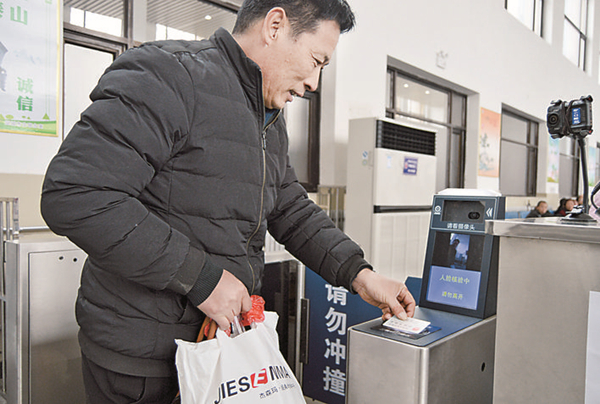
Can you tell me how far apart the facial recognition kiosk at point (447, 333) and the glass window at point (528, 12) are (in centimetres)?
769

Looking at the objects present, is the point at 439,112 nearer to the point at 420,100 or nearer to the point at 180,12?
the point at 420,100

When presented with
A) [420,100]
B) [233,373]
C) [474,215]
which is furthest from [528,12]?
[233,373]

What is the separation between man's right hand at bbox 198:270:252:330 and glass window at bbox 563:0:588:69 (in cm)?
1139

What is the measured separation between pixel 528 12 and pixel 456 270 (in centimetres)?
899

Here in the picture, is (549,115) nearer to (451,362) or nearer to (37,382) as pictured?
(451,362)

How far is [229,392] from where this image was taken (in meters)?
0.83

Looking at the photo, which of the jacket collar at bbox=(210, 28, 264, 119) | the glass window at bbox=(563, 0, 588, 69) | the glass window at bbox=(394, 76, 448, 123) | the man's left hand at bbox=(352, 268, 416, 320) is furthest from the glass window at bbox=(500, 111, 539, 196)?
the jacket collar at bbox=(210, 28, 264, 119)

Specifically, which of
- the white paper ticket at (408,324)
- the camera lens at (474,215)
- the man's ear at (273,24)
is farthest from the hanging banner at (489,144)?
the man's ear at (273,24)

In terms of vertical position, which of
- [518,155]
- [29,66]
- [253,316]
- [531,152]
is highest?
[531,152]

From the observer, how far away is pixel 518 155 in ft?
28.9

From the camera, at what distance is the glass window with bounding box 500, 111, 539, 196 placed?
27.1ft

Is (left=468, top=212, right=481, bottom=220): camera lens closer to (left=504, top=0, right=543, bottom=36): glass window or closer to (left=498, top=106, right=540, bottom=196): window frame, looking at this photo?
(left=504, top=0, right=543, bottom=36): glass window

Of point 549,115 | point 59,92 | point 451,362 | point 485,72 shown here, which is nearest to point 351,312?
point 451,362

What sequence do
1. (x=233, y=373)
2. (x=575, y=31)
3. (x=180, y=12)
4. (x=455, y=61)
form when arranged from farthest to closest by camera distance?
1. (x=575, y=31)
2. (x=455, y=61)
3. (x=180, y=12)
4. (x=233, y=373)
